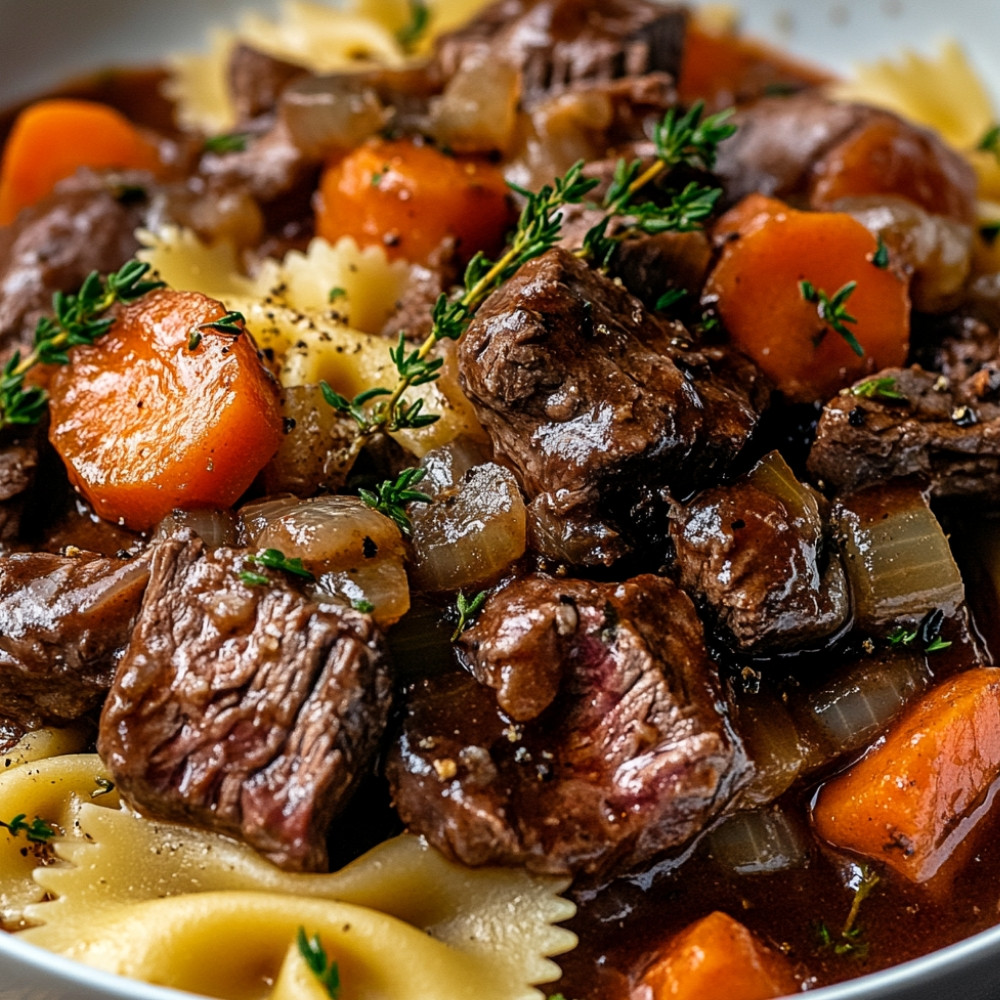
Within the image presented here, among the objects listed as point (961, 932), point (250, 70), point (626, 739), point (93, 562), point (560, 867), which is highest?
point (250, 70)

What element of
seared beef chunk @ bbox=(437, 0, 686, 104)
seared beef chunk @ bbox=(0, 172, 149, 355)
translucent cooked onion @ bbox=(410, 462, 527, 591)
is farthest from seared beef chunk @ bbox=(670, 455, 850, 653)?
seared beef chunk @ bbox=(0, 172, 149, 355)

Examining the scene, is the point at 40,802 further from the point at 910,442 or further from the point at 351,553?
the point at 910,442

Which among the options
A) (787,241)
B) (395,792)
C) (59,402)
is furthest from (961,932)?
(59,402)

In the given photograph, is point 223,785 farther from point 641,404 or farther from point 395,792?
point 641,404

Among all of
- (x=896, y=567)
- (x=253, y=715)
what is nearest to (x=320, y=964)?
(x=253, y=715)

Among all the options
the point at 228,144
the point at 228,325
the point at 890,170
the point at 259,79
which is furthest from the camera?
the point at 259,79

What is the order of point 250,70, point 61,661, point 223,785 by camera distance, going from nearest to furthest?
1. point 223,785
2. point 61,661
3. point 250,70

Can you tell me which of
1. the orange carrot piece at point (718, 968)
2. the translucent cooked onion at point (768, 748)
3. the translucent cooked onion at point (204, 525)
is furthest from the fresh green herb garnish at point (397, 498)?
the orange carrot piece at point (718, 968)
